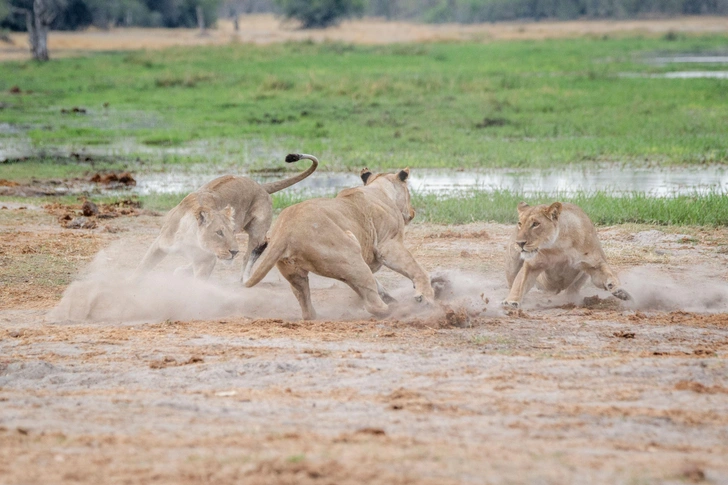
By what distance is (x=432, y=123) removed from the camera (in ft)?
66.4

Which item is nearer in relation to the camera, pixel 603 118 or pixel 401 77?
pixel 603 118

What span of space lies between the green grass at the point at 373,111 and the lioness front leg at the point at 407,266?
7.57 metres

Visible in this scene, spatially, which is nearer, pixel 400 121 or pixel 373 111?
pixel 400 121

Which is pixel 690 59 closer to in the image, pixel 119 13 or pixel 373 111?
pixel 373 111

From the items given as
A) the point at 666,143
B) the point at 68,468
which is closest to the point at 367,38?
the point at 666,143

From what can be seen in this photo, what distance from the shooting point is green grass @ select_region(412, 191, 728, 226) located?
10.2 metres

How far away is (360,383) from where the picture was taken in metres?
4.79

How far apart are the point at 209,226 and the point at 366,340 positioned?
6.44 ft

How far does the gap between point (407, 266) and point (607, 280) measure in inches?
55.1

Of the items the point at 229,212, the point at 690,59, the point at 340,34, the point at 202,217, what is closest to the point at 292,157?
the point at 229,212

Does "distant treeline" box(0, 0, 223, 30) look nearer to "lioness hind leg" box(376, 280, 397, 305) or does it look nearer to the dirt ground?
the dirt ground

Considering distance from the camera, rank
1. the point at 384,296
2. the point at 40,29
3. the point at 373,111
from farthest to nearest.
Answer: the point at 40,29
the point at 373,111
the point at 384,296

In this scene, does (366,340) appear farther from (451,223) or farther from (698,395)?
(451,223)

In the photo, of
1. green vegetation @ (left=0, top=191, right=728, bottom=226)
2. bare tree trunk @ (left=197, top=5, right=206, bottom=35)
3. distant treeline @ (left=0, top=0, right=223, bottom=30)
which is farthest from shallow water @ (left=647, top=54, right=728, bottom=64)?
distant treeline @ (left=0, top=0, right=223, bottom=30)
